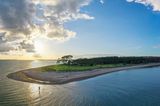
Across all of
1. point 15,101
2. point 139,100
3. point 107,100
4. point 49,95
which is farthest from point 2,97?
point 139,100

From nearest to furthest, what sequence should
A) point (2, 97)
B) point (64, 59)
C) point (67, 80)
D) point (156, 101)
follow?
point (156, 101)
point (2, 97)
point (67, 80)
point (64, 59)

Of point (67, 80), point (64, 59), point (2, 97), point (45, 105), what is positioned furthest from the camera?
point (64, 59)

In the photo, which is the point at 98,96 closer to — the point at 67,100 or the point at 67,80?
the point at 67,100

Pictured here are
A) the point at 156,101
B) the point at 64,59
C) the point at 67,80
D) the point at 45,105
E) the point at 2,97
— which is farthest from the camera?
the point at 64,59

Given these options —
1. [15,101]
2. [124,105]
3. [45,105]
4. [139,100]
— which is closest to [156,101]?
[139,100]

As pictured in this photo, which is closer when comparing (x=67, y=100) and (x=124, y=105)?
(x=124, y=105)

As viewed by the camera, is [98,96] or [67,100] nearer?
[67,100]

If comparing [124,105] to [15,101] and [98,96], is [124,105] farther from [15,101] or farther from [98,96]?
[15,101]

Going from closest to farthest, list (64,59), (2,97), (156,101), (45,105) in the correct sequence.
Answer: (45,105) → (156,101) → (2,97) → (64,59)
